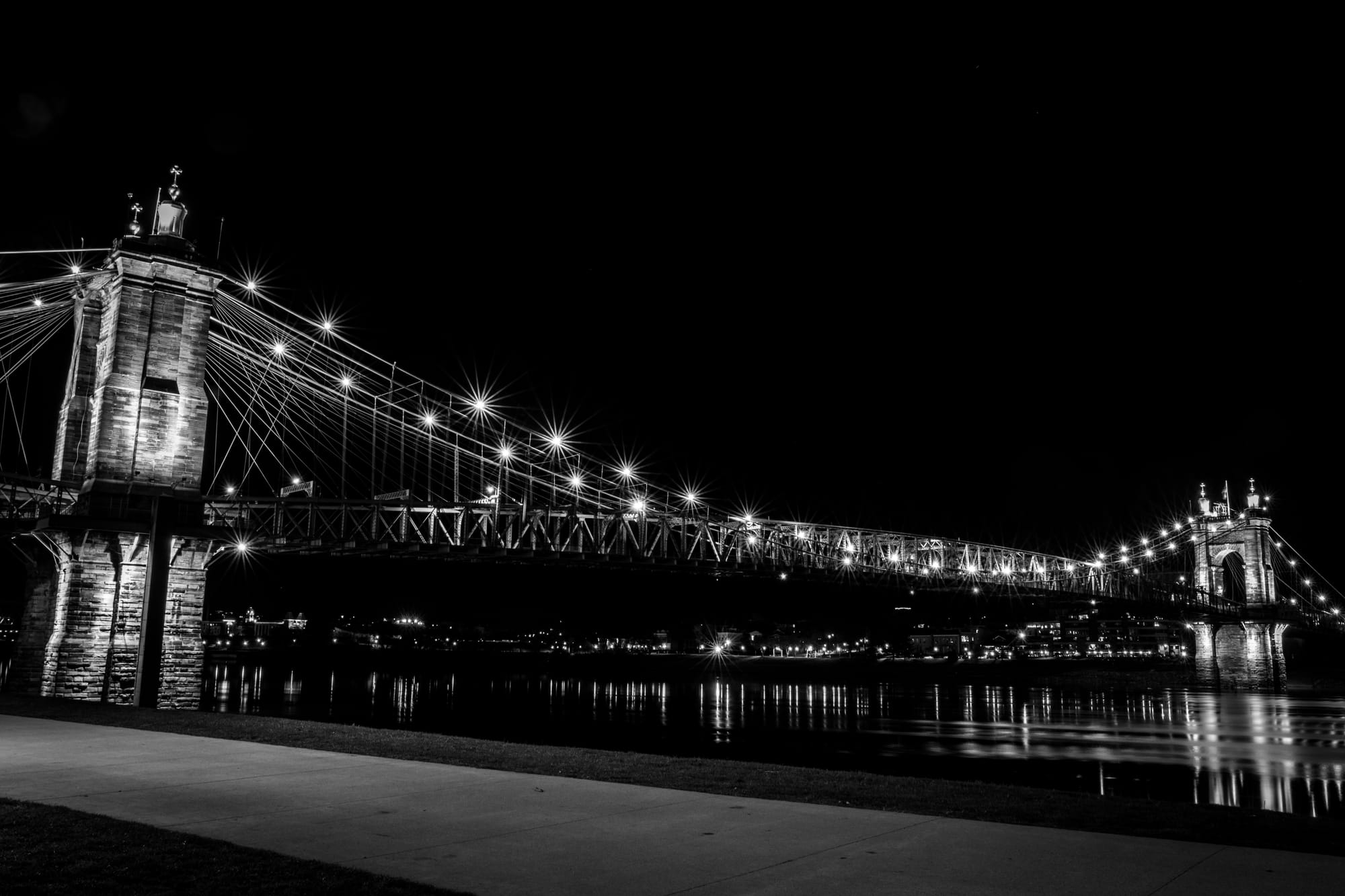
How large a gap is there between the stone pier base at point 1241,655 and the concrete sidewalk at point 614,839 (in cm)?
9824

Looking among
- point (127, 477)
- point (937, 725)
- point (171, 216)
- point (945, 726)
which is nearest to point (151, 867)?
point (127, 477)

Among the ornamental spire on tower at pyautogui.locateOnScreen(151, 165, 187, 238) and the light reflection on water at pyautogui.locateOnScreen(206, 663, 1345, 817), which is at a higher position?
the ornamental spire on tower at pyautogui.locateOnScreen(151, 165, 187, 238)

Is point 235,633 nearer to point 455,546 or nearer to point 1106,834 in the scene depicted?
point 455,546

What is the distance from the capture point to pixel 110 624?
35125mm

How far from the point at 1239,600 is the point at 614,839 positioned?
11985cm

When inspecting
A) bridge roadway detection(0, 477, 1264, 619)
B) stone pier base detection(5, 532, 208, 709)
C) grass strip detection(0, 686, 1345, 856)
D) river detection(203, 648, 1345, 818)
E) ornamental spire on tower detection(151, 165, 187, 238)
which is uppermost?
ornamental spire on tower detection(151, 165, 187, 238)

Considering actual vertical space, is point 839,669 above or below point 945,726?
above

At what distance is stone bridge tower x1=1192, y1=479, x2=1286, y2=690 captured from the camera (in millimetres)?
98500

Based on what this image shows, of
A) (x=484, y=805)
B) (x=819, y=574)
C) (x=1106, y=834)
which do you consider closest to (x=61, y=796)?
(x=484, y=805)

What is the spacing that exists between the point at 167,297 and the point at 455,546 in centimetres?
1596

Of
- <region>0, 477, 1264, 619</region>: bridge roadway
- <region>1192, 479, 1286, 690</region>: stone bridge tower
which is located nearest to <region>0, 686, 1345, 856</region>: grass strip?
<region>0, 477, 1264, 619</region>: bridge roadway

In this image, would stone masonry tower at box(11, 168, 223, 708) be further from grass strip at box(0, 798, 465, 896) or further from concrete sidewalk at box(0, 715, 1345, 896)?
grass strip at box(0, 798, 465, 896)

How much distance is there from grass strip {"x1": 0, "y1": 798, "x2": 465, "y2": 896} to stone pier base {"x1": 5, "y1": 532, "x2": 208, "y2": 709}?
2726 cm

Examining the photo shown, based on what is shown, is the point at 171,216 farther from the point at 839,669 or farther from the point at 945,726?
the point at 839,669
